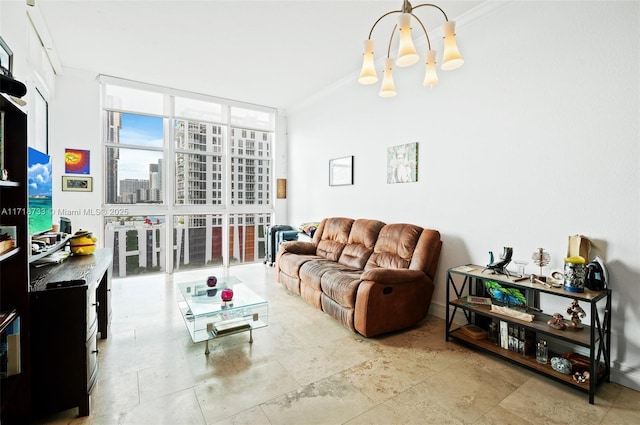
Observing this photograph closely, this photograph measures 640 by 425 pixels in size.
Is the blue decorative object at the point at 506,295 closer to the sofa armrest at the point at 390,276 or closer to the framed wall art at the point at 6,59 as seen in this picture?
the sofa armrest at the point at 390,276

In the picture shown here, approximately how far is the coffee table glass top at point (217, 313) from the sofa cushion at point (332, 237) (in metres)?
1.35

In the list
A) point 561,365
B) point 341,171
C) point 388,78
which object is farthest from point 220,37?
point 561,365

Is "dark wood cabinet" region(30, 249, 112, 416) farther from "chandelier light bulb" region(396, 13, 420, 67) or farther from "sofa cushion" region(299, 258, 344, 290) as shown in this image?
"chandelier light bulb" region(396, 13, 420, 67)

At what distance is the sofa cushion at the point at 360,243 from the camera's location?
364cm

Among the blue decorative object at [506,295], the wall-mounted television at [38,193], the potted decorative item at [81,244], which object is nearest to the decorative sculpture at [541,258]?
the blue decorative object at [506,295]

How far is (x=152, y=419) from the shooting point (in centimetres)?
171

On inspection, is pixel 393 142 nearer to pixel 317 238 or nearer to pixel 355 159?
pixel 355 159

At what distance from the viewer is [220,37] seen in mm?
3359

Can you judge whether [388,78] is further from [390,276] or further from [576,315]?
[576,315]

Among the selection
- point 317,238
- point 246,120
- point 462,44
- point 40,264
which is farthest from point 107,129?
point 462,44

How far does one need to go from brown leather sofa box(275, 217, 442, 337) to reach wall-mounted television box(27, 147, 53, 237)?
2370 millimetres

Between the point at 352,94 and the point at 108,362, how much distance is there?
4192 mm

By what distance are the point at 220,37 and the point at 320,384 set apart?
357 centimetres

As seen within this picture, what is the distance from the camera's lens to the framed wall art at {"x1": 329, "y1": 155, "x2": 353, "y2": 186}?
450 centimetres
